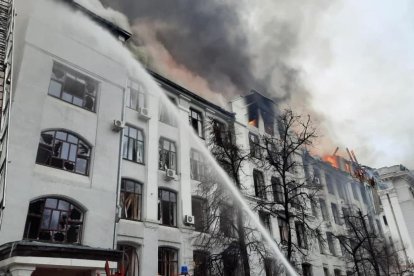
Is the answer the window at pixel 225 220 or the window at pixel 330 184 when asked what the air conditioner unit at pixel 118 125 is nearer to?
the window at pixel 225 220

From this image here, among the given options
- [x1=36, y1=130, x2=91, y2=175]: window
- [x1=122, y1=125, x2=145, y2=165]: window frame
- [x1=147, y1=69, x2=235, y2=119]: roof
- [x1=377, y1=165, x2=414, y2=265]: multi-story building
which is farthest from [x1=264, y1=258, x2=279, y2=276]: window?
[x1=377, y1=165, x2=414, y2=265]: multi-story building

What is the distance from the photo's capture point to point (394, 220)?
5284 cm

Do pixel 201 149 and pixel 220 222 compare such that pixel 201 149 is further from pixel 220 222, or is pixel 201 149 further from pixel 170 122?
pixel 220 222

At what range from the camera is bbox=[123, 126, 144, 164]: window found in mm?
20156

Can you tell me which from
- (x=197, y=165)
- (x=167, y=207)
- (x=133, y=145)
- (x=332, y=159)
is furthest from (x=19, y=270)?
(x=332, y=159)

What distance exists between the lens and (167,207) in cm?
2069

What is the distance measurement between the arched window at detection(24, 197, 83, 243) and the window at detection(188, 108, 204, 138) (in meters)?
11.3

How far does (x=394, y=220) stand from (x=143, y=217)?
4641 centimetres

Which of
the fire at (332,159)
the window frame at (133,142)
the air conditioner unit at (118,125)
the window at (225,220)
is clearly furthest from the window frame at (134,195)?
the fire at (332,159)

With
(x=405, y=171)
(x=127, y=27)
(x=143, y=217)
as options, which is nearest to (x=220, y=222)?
(x=143, y=217)

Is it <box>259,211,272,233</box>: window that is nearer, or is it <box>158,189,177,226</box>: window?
<box>158,189,177,226</box>: window

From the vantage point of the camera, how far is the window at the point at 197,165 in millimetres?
23375

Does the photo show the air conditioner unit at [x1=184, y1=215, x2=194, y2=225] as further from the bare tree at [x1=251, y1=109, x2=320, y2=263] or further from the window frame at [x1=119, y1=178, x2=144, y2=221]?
the bare tree at [x1=251, y1=109, x2=320, y2=263]

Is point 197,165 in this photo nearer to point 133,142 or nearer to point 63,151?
point 133,142
